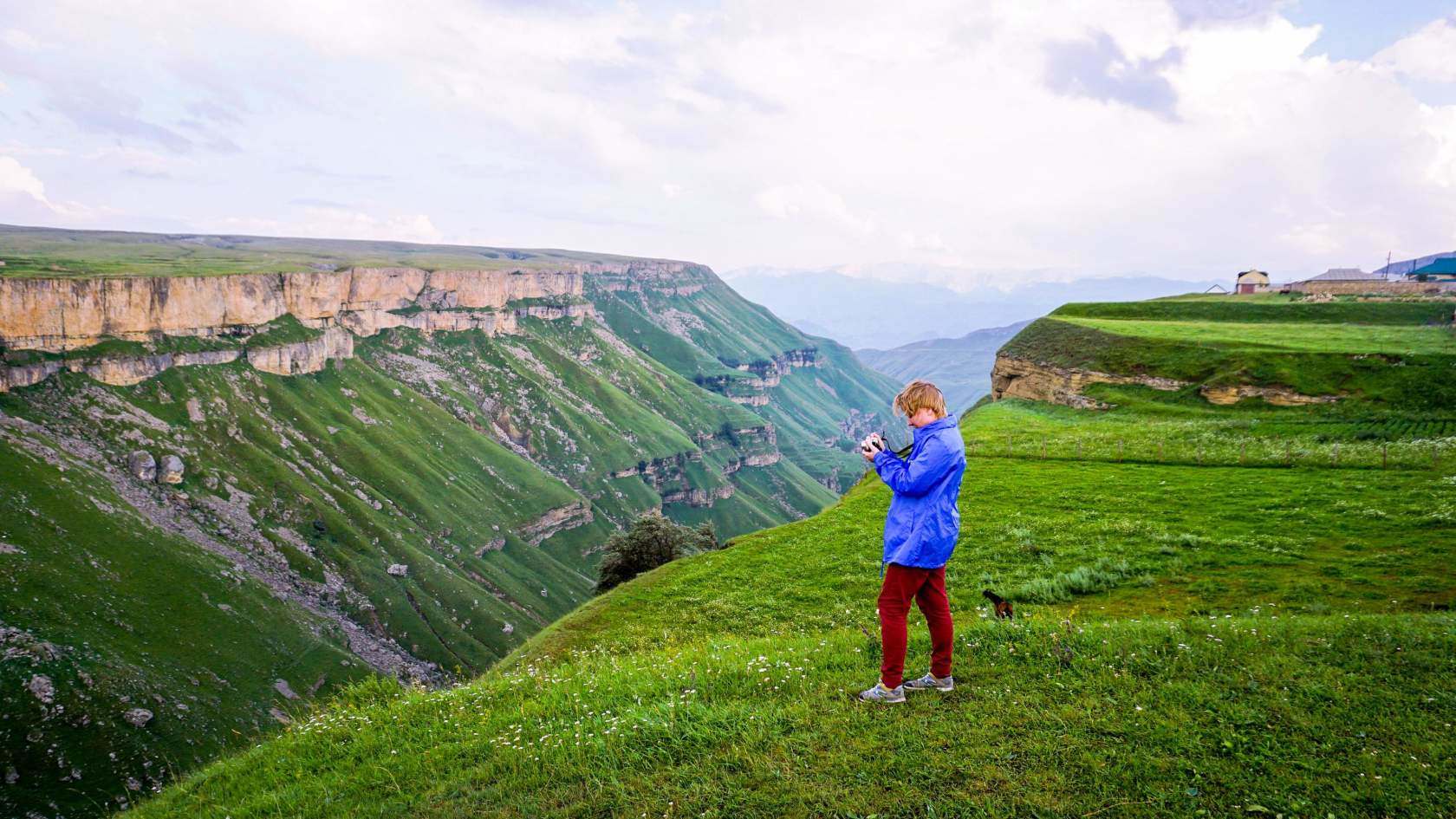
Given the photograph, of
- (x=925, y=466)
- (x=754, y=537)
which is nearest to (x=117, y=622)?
(x=754, y=537)

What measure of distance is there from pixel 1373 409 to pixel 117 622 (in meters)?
105

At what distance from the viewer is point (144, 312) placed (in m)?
114

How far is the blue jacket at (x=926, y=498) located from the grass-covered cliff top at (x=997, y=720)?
191cm

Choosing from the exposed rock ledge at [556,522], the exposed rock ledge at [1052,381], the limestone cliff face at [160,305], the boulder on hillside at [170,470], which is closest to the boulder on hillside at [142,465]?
the boulder on hillside at [170,470]

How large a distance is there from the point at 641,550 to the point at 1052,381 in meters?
39.7

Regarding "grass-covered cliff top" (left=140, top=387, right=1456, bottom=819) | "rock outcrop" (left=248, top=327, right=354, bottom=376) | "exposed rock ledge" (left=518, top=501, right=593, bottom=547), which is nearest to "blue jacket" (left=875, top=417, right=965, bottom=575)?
"grass-covered cliff top" (left=140, top=387, right=1456, bottom=819)

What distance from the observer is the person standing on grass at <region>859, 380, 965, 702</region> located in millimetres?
8734

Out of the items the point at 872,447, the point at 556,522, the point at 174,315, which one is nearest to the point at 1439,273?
the point at 872,447

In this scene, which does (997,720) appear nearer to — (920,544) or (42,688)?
(920,544)

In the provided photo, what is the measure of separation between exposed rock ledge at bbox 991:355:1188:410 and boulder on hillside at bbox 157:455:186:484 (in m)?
110

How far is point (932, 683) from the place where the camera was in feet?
29.8

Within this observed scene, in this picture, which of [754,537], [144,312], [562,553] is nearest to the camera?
[754,537]

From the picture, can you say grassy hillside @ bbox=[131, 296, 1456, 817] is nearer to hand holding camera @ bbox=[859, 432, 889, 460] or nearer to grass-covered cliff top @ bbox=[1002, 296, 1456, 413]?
hand holding camera @ bbox=[859, 432, 889, 460]

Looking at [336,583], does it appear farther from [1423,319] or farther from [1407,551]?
[1423,319]
